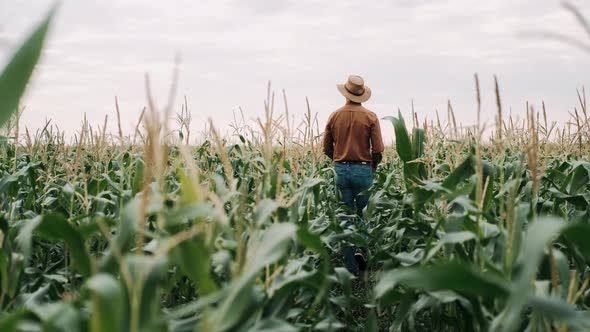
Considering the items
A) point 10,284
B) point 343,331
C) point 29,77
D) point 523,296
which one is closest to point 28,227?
point 10,284

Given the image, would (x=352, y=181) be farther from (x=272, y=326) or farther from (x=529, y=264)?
(x=529, y=264)

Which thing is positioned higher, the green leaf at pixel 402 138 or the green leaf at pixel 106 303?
the green leaf at pixel 402 138

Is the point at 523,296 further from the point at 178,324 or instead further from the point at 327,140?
the point at 327,140

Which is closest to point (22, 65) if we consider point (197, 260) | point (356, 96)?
point (197, 260)

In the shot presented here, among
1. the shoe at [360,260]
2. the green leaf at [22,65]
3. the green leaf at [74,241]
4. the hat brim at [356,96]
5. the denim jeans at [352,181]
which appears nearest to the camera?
the green leaf at [22,65]

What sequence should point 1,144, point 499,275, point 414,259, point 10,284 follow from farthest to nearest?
point 1,144 < point 414,259 < point 10,284 < point 499,275

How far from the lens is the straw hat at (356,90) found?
657 cm

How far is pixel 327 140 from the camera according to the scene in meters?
6.77

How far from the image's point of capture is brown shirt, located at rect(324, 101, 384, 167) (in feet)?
21.1

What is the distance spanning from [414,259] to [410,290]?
28cm

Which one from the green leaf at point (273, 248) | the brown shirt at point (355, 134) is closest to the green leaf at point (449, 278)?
the green leaf at point (273, 248)

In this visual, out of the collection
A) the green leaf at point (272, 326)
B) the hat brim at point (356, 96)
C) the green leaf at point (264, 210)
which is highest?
the hat brim at point (356, 96)

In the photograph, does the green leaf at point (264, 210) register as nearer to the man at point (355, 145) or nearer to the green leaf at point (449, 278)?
the green leaf at point (449, 278)

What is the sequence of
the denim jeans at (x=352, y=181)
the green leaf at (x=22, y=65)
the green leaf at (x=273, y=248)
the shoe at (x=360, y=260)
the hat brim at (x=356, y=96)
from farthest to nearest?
the hat brim at (x=356, y=96), the denim jeans at (x=352, y=181), the shoe at (x=360, y=260), the green leaf at (x=273, y=248), the green leaf at (x=22, y=65)
